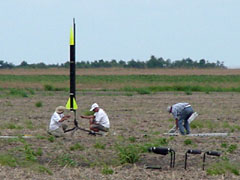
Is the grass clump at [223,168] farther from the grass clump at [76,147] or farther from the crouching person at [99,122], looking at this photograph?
the crouching person at [99,122]

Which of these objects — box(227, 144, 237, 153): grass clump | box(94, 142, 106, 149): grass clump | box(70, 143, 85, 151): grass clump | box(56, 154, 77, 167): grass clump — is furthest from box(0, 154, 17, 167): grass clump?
box(227, 144, 237, 153): grass clump

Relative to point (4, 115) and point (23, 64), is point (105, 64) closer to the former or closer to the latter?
point (23, 64)

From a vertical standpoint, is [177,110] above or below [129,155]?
above

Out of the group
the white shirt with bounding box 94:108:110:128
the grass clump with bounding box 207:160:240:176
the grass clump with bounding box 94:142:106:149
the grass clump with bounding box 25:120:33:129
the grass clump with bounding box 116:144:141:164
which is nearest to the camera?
the grass clump with bounding box 207:160:240:176

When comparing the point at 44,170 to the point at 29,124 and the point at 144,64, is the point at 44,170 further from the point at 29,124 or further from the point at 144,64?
the point at 144,64

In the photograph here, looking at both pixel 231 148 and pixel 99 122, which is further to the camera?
pixel 99 122

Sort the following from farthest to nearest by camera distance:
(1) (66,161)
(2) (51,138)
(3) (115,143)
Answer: (2) (51,138)
(3) (115,143)
(1) (66,161)

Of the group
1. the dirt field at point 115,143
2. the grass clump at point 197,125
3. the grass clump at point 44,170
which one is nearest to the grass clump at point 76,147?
the dirt field at point 115,143

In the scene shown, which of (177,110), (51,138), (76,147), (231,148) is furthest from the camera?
(177,110)

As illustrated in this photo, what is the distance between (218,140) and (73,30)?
17.7ft

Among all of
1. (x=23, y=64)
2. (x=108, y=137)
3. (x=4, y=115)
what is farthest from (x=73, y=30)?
(x=23, y=64)

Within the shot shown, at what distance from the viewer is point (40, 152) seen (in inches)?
576

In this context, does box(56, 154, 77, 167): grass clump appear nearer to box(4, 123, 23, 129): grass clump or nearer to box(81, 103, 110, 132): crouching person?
box(81, 103, 110, 132): crouching person

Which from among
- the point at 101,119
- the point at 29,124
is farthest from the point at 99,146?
the point at 29,124
